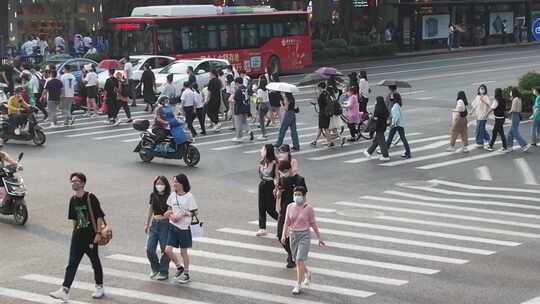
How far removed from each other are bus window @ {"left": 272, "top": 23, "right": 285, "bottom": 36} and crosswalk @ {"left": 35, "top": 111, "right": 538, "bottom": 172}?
56.1 ft

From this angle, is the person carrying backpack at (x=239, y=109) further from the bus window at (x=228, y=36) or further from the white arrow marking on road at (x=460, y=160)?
the bus window at (x=228, y=36)

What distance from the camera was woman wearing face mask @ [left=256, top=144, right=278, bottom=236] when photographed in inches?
640

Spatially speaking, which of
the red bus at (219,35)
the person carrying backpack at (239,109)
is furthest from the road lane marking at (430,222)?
the red bus at (219,35)

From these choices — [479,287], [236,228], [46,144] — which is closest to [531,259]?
[479,287]

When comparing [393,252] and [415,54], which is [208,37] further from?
[393,252]

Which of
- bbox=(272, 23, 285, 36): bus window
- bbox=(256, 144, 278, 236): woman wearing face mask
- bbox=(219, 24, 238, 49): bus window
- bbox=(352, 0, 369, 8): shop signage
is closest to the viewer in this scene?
bbox=(256, 144, 278, 236): woman wearing face mask

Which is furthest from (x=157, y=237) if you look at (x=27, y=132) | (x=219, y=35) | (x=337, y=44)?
(x=337, y=44)

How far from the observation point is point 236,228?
57.4 ft

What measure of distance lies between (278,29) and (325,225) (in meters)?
32.3

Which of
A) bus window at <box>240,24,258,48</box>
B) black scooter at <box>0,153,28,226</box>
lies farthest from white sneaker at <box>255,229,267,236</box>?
bus window at <box>240,24,258,48</box>

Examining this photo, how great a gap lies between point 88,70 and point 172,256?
22.2m

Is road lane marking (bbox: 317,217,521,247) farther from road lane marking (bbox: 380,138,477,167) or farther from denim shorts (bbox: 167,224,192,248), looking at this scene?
road lane marking (bbox: 380,138,477,167)

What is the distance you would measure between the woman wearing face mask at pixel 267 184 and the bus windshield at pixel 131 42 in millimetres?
27729

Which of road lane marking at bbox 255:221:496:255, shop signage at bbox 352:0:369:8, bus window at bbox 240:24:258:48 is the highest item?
shop signage at bbox 352:0:369:8
